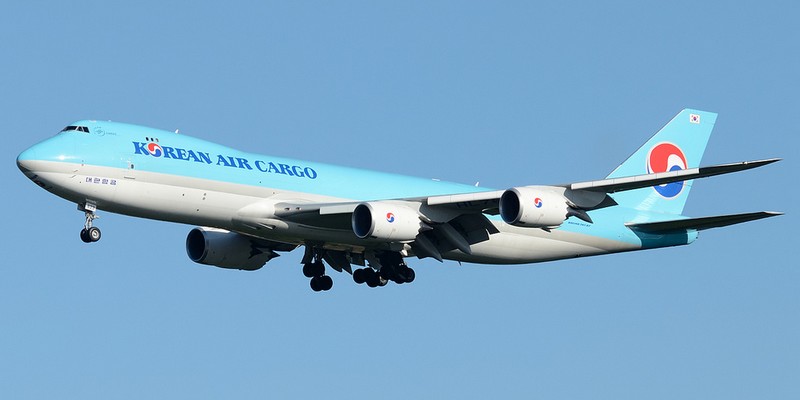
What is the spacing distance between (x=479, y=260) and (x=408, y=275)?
2927 mm

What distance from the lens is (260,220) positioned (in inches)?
1576

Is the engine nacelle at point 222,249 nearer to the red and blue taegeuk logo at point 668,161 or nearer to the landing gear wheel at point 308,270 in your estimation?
the landing gear wheel at point 308,270

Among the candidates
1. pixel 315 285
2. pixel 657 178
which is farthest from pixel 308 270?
pixel 657 178

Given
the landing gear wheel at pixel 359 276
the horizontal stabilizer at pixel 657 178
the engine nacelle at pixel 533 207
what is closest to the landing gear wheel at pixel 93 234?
the landing gear wheel at pixel 359 276

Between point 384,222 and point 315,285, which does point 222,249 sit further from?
point 384,222

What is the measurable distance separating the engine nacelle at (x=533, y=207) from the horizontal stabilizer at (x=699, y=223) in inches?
231

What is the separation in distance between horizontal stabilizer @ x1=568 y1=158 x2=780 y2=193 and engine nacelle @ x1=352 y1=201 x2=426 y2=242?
502 cm

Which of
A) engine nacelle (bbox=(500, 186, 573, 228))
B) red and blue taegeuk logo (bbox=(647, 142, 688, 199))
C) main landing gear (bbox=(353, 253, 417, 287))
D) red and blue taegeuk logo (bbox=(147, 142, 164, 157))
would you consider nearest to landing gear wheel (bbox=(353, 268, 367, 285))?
main landing gear (bbox=(353, 253, 417, 287))

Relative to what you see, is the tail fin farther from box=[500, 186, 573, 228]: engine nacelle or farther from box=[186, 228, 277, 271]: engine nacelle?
box=[186, 228, 277, 271]: engine nacelle

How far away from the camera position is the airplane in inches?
1517

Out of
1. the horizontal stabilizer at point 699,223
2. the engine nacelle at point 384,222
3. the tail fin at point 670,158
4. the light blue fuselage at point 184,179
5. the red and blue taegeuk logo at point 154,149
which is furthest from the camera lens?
the tail fin at point 670,158

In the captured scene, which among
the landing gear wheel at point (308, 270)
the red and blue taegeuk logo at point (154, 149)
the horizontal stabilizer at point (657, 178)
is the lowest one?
the landing gear wheel at point (308, 270)

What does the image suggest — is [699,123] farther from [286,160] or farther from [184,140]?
[184,140]

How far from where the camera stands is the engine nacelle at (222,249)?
45750 mm
